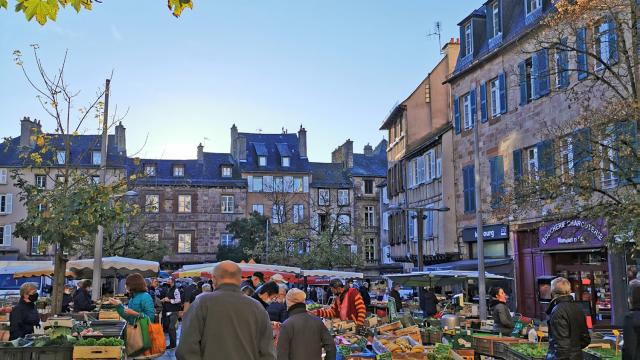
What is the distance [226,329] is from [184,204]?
5589 cm

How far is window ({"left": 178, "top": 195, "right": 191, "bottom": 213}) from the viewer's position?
59906mm

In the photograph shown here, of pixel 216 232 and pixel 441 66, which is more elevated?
pixel 441 66

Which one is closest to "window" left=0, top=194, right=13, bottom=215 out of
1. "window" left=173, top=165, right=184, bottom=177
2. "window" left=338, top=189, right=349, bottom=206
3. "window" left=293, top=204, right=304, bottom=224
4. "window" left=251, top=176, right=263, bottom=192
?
"window" left=173, top=165, right=184, bottom=177

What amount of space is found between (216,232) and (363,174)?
538 inches

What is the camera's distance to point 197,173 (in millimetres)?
61375

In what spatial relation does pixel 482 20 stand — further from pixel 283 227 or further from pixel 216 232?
pixel 216 232

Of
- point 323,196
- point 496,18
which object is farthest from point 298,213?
point 496,18

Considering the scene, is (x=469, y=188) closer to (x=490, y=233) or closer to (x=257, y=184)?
(x=490, y=233)

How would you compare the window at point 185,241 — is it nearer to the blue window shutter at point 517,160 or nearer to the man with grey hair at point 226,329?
the blue window shutter at point 517,160

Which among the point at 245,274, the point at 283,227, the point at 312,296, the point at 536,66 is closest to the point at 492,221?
the point at 536,66

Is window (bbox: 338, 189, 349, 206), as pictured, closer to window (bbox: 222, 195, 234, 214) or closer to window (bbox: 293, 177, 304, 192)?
window (bbox: 293, 177, 304, 192)

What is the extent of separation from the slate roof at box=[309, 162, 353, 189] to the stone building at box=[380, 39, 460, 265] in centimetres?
1868

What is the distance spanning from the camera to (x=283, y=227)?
52.7m

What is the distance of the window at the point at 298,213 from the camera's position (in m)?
61.4
